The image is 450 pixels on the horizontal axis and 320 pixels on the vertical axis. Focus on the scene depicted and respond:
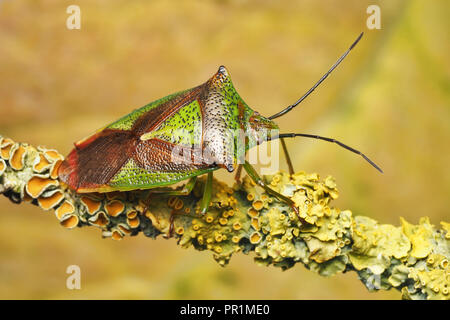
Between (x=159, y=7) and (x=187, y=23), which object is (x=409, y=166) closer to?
(x=187, y=23)

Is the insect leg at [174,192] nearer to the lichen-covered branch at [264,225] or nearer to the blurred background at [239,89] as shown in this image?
the lichen-covered branch at [264,225]

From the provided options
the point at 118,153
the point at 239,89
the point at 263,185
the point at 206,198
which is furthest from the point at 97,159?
the point at 239,89

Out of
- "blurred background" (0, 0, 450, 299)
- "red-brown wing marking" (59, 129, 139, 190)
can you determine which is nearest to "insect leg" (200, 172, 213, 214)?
"red-brown wing marking" (59, 129, 139, 190)

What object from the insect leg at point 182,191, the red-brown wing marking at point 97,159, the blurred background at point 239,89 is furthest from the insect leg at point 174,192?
the blurred background at point 239,89

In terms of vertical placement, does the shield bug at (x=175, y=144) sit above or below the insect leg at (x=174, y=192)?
above

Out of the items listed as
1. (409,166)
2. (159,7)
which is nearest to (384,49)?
(409,166)

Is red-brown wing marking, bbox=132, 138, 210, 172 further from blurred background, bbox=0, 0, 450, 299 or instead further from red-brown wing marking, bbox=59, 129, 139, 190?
blurred background, bbox=0, 0, 450, 299
